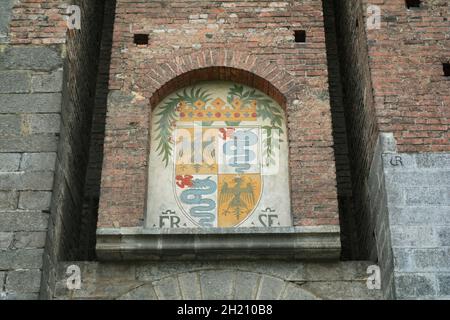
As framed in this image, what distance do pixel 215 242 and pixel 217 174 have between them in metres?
0.91

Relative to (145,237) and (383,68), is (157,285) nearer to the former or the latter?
(145,237)

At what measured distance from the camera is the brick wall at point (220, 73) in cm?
793

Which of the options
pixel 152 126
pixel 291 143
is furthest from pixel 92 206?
pixel 291 143

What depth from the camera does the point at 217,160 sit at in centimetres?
832

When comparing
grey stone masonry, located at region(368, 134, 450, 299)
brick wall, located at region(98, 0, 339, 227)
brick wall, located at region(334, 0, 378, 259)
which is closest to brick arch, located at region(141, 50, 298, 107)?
brick wall, located at region(98, 0, 339, 227)

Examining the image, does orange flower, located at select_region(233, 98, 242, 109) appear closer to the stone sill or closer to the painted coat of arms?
the painted coat of arms

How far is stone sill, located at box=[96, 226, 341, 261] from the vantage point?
24.8 feet

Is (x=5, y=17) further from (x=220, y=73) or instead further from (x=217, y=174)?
(x=217, y=174)

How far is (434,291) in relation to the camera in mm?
7039

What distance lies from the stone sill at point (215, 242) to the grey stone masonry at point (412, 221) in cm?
53

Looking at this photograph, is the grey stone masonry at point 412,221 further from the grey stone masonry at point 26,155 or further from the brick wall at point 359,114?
the grey stone masonry at point 26,155

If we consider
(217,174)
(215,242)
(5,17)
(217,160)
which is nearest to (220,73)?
(217,160)

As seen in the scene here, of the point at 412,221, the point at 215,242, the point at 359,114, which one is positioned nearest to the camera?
the point at 412,221
